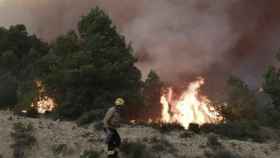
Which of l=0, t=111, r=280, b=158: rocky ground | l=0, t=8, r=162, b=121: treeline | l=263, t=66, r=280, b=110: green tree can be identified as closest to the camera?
l=0, t=111, r=280, b=158: rocky ground

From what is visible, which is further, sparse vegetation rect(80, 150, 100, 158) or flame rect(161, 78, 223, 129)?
flame rect(161, 78, 223, 129)

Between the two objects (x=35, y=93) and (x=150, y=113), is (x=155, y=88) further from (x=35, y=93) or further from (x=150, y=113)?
(x=35, y=93)

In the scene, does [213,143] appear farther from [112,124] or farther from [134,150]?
[112,124]

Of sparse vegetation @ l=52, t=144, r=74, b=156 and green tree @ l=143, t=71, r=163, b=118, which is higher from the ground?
green tree @ l=143, t=71, r=163, b=118

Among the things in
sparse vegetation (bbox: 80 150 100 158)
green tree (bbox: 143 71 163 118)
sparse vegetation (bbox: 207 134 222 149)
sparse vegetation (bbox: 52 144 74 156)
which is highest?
green tree (bbox: 143 71 163 118)

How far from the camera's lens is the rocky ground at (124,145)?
69.9ft

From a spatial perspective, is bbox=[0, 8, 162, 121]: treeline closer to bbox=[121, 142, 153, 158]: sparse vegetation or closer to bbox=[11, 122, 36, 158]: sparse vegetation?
bbox=[11, 122, 36, 158]: sparse vegetation

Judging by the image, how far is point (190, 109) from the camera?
46.1 metres

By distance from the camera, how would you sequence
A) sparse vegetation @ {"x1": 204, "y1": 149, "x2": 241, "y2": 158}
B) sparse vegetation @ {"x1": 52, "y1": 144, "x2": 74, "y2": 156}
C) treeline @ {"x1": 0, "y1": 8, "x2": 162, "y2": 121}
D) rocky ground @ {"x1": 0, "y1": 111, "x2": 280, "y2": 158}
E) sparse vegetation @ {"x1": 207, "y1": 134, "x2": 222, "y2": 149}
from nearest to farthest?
sparse vegetation @ {"x1": 52, "y1": 144, "x2": 74, "y2": 156} → rocky ground @ {"x1": 0, "y1": 111, "x2": 280, "y2": 158} → sparse vegetation @ {"x1": 204, "y1": 149, "x2": 241, "y2": 158} → sparse vegetation @ {"x1": 207, "y1": 134, "x2": 222, "y2": 149} → treeline @ {"x1": 0, "y1": 8, "x2": 162, "y2": 121}

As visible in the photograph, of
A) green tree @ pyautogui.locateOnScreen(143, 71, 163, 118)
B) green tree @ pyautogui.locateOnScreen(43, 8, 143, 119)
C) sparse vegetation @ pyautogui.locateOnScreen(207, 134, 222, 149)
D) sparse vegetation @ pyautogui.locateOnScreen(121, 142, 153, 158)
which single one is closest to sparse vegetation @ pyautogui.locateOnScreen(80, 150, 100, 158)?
sparse vegetation @ pyautogui.locateOnScreen(121, 142, 153, 158)

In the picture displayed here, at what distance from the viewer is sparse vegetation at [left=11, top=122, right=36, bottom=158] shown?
2122cm

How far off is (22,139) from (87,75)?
19.4 m

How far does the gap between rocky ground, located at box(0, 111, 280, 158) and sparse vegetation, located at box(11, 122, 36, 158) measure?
0.08 m

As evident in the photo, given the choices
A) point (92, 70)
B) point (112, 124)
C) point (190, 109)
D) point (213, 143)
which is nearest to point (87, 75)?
point (92, 70)
